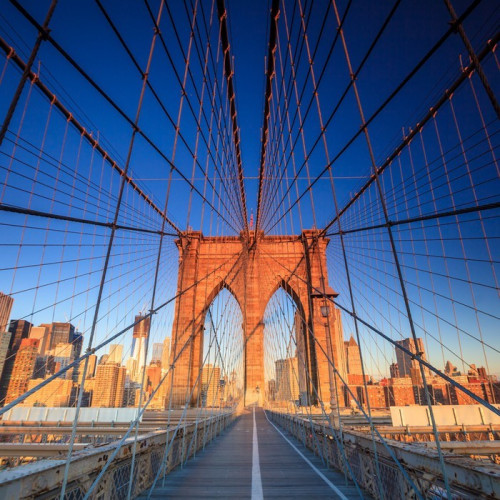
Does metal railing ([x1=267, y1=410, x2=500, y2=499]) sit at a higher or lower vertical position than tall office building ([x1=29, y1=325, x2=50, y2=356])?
lower

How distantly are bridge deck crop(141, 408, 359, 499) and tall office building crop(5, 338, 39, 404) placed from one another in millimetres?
5631

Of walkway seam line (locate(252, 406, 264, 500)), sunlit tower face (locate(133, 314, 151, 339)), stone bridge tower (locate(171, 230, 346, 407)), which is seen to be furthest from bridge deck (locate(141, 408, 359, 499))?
stone bridge tower (locate(171, 230, 346, 407))

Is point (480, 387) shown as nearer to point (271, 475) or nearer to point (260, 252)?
point (271, 475)

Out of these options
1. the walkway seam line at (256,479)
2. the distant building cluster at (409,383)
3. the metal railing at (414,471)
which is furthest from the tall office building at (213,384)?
the metal railing at (414,471)

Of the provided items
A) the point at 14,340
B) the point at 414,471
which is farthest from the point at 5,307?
the point at 414,471

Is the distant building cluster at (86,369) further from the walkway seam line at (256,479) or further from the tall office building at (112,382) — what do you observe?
the walkway seam line at (256,479)

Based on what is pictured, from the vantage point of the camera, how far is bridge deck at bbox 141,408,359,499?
2.82m

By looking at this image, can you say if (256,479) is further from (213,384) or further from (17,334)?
(213,384)

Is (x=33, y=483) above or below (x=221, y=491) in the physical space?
above

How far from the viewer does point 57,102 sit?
5.59 meters

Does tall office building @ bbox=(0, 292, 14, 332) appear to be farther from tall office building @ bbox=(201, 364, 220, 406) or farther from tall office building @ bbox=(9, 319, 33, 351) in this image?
tall office building @ bbox=(201, 364, 220, 406)

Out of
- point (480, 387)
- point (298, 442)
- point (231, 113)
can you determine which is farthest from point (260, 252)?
point (298, 442)

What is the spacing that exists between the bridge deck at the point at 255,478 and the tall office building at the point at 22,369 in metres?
5.63

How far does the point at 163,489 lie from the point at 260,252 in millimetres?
19731
